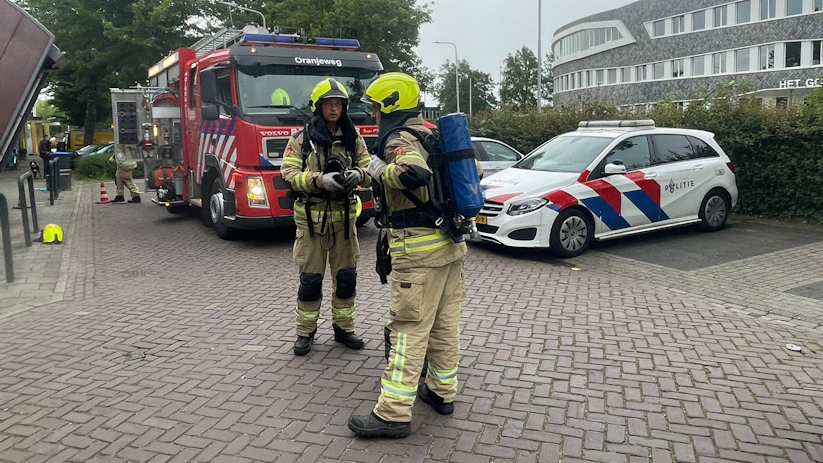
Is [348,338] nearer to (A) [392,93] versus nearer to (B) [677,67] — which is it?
(A) [392,93]

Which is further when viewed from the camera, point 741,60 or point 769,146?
point 741,60

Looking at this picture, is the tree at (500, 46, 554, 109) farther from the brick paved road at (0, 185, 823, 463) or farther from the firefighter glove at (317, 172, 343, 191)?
the firefighter glove at (317, 172, 343, 191)

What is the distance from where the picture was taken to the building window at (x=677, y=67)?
5250 centimetres

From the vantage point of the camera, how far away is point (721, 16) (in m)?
48.2

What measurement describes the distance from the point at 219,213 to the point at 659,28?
2050 inches

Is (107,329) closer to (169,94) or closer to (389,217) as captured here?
(389,217)

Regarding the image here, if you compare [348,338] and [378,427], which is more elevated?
[348,338]

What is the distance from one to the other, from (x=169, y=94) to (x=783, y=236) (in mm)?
10480

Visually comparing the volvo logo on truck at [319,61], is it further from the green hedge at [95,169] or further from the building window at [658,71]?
the building window at [658,71]

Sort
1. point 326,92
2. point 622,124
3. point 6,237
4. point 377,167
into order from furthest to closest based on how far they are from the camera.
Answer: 1. point 622,124
2. point 6,237
3. point 326,92
4. point 377,167

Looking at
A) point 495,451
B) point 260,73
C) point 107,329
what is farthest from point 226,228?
point 495,451

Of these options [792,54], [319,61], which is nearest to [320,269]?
[319,61]

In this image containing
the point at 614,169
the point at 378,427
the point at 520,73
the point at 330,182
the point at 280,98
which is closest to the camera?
Result: the point at 378,427

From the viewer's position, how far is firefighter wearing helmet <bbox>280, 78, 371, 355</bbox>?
5.00m
